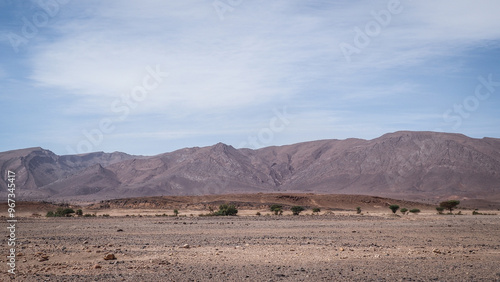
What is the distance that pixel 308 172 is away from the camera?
161 m

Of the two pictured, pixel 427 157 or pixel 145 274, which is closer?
pixel 145 274

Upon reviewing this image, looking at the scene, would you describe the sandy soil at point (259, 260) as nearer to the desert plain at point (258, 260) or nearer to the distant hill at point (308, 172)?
the desert plain at point (258, 260)

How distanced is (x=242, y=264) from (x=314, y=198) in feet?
248

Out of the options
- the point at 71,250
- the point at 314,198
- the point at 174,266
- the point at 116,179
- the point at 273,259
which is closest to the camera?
the point at 174,266

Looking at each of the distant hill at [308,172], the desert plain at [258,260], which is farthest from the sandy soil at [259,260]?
the distant hill at [308,172]

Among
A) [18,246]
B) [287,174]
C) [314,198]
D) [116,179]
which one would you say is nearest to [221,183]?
[287,174]

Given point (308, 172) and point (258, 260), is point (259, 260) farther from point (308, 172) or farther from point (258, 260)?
point (308, 172)

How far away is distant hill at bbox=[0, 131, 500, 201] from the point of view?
132 metres

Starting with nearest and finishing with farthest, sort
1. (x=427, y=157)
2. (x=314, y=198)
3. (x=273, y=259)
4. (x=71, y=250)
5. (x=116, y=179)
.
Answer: (x=273, y=259), (x=71, y=250), (x=314, y=198), (x=427, y=157), (x=116, y=179)

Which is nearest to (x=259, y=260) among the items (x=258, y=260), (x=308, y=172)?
(x=258, y=260)

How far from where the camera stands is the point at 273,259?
604 inches

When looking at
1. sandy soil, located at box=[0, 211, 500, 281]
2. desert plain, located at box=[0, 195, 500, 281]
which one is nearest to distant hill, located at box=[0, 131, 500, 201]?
desert plain, located at box=[0, 195, 500, 281]

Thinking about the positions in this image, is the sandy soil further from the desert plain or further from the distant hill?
the distant hill

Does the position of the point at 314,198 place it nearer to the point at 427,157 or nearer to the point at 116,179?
the point at 427,157
